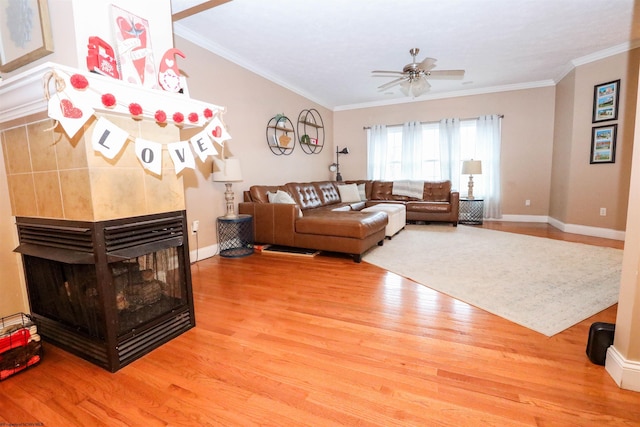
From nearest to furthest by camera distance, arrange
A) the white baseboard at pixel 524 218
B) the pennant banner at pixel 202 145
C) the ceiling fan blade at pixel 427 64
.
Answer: the pennant banner at pixel 202 145 → the ceiling fan blade at pixel 427 64 → the white baseboard at pixel 524 218

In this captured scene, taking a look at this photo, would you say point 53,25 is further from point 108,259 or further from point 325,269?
point 325,269

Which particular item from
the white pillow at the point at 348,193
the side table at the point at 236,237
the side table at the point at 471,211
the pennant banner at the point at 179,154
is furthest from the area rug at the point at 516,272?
the pennant banner at the point at 179,154

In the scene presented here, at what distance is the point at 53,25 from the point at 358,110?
19.6 feet

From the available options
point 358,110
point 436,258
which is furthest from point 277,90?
point 436,258

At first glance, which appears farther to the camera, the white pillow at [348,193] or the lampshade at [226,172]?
the white pillow at [348,193]

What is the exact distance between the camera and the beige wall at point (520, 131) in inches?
213

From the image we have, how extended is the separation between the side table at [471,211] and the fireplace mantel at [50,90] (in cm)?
540

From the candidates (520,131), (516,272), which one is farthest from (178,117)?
(520,131)

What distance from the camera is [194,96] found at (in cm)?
329

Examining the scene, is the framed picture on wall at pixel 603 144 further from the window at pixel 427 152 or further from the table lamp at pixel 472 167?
the window at pixel 427 152

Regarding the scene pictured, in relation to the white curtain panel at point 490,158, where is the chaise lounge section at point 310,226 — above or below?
below

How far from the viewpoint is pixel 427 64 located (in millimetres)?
3314

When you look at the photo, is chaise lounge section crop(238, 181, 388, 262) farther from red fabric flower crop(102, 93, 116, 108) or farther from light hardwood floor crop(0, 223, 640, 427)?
red fabric flower crop(102, 93, 116, 108)

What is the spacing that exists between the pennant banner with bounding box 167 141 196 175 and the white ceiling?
67.3 inches
